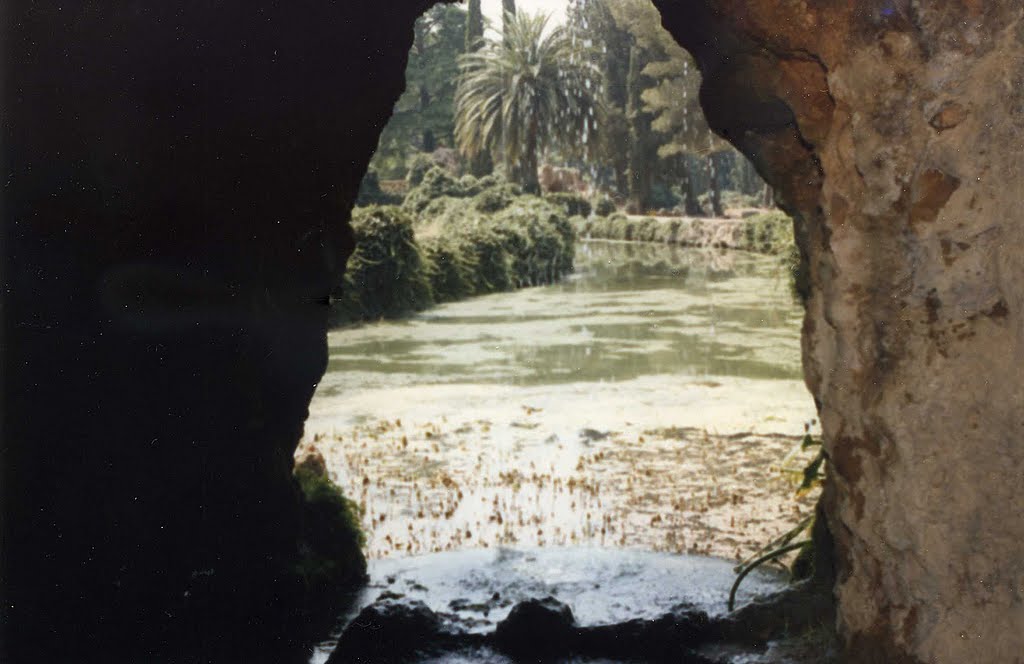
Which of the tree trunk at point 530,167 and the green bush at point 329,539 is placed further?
the tree trunk at point 530,167

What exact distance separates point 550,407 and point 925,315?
7.53 meters

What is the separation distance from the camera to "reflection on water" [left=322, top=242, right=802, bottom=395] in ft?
40.4

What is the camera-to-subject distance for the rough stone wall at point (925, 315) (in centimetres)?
291

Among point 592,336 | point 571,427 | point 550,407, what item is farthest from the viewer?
point 592,336

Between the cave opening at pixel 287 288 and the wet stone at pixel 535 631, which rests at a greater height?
the cave opening at pixel 287 288

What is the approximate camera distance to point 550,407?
1045 cm

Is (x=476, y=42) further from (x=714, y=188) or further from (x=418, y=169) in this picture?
(x=714, y=188)

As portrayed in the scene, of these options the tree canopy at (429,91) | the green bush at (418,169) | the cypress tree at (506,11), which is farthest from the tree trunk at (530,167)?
the tree canopy at (429,91)

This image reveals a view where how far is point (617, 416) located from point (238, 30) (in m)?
6.18

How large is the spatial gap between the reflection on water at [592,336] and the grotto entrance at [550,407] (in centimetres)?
6

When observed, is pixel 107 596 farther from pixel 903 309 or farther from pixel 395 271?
pixel 395 271

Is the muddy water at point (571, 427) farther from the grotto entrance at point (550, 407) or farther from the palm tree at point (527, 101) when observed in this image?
the palm tree at point (527, 101)

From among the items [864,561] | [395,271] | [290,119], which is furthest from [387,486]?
[395,271]

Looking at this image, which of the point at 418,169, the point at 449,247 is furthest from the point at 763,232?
the point at 418,169
